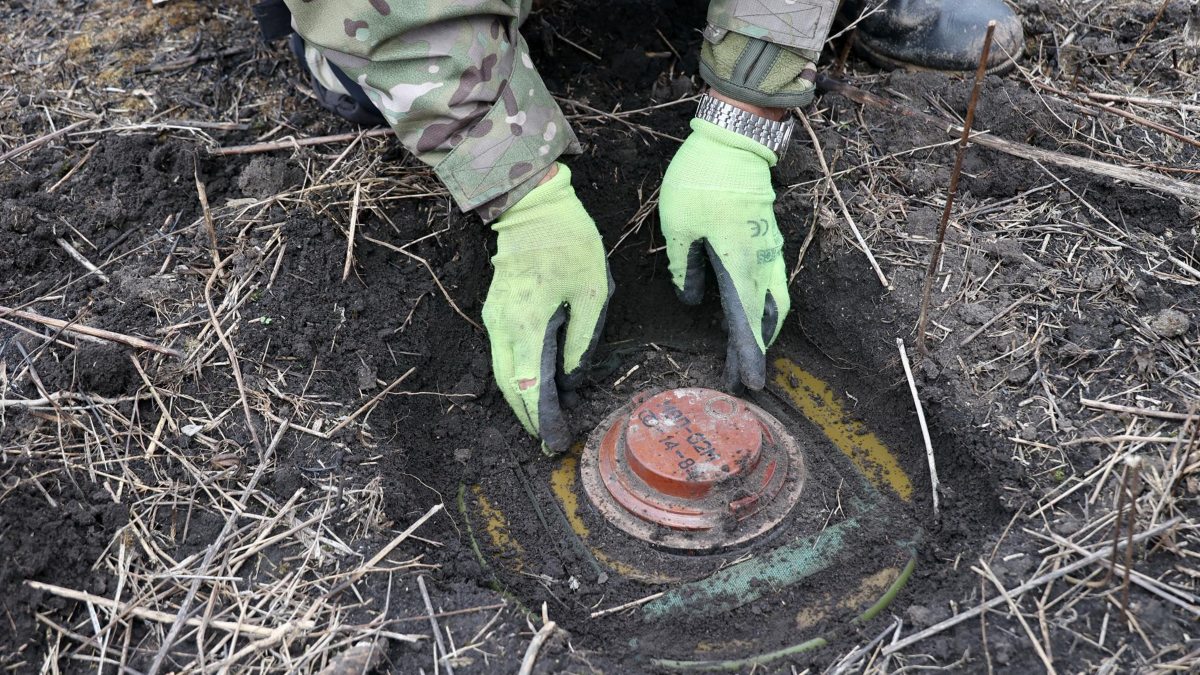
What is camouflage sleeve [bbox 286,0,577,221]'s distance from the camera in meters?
2.29

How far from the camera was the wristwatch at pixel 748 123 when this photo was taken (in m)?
2.71

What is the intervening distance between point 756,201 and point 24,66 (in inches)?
105

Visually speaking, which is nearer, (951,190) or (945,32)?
(951,190)

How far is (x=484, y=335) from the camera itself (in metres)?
2.85

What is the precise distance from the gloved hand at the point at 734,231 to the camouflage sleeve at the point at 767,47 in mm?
150

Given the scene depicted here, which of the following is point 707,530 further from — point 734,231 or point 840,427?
point 734,231

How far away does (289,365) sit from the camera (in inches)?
95.0

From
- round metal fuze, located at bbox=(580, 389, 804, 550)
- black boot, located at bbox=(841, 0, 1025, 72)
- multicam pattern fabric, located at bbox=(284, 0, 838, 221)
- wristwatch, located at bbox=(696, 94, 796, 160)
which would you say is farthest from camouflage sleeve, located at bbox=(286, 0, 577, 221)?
black boot, located at bbox=(841, 0, 1025, 72)

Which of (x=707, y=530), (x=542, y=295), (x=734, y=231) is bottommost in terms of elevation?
(x=707, y=530)

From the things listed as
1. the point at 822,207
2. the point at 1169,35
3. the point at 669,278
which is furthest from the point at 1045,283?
the point at 1169,35

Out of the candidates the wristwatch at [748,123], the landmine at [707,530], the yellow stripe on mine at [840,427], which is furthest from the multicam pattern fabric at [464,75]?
the yellow stripe on mine at [840,427]

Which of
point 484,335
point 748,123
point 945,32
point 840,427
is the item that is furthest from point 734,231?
point 945,32

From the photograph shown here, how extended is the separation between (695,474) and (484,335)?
0.84 metres

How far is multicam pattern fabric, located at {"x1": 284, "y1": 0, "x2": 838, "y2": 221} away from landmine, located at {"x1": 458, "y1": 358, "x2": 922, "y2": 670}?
807mm
